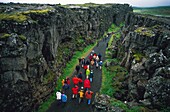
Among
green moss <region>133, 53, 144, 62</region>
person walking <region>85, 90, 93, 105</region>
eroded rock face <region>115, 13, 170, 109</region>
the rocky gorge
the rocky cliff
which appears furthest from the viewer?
green moss <region>133, 53, 144, 62</region>

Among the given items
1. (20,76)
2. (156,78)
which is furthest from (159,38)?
(20,76)

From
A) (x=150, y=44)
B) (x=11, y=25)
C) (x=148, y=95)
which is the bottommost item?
(x=148, y=95)


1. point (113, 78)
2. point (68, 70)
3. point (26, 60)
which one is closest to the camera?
point (26, 60)

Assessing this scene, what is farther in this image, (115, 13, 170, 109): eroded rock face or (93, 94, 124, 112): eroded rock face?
(115, 13, 170, 109): eroded rock face

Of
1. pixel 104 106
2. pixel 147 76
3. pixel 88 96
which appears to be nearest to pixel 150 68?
pixel 147 76

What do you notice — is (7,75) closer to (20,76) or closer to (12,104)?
(20,76)

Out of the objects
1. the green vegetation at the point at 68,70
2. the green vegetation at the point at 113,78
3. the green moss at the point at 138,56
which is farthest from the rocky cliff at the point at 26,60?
the green moss at the point at 138,56

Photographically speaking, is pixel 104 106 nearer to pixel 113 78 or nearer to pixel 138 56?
pixel 138 56

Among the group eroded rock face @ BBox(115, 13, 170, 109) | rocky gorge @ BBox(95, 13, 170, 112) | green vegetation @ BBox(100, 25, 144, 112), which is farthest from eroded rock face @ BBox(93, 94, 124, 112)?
green vegetation @ BBox(100, 25, 144, 112)

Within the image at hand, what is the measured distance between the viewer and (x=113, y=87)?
94.9ft

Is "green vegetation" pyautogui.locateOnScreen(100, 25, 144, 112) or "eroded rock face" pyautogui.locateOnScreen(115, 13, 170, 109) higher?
"eroded rock face" pyautogui.locateOnScreen(115, 13, 170, 109)

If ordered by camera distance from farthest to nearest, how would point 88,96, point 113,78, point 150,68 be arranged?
point 113,78
point 88,96
point 150,68

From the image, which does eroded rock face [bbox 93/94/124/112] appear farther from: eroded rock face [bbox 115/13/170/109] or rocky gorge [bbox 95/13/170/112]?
eroded rock face [bbox 115/13/170/109]

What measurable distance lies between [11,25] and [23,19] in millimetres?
1691
